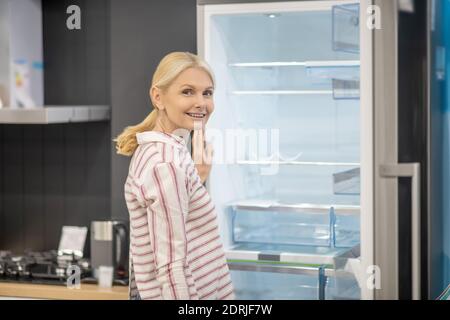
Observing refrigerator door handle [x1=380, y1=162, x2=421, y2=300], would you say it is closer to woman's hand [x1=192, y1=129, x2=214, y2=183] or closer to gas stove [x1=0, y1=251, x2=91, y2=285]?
woman's hand [x1=192, y1=129, x2=214, y2=183]

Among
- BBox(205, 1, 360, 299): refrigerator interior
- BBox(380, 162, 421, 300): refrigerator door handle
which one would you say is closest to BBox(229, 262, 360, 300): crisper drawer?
BBox(205, 1, 360, 299): refrigerator interior

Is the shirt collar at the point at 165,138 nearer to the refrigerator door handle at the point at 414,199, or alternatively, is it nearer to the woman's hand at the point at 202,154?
the woman's hand at the point at 202,154

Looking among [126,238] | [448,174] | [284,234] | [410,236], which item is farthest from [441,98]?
[126,238]

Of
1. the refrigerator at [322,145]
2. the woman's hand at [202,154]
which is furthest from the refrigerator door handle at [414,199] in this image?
the woman's hand at [202,154]

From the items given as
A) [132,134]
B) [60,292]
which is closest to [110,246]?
[60,292]

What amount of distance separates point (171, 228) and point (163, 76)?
1.04ft

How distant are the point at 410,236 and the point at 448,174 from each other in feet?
0.53

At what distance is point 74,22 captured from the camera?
182 cm

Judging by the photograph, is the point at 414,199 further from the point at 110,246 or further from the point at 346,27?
the point at 110,246

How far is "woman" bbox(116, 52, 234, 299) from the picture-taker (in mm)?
1622

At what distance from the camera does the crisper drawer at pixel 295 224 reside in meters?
1.72

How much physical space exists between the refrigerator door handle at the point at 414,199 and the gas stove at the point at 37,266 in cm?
71

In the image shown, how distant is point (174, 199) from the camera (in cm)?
162
